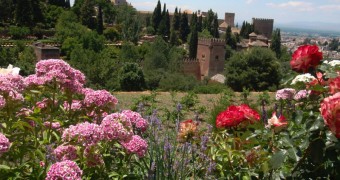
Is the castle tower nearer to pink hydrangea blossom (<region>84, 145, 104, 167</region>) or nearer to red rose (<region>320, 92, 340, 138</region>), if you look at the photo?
pink hydrangea blossom (<region>84, 145, 104, 167</region>)

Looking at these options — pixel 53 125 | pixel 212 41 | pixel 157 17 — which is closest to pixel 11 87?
pixel 53 125

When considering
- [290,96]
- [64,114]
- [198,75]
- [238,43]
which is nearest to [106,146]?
[64,114]

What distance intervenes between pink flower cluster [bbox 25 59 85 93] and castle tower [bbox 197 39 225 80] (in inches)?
1369

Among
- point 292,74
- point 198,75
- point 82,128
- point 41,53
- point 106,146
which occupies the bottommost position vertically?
point 198,75

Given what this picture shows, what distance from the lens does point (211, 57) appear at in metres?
36.8

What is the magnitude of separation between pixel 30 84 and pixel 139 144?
0.61m

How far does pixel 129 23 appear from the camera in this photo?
49.3 metres

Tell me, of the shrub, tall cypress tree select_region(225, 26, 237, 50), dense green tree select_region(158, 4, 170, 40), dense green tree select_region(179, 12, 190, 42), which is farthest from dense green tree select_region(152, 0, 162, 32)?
the shrub

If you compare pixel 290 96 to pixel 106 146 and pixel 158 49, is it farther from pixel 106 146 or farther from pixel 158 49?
pixel 158 49

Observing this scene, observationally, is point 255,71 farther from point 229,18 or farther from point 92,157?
point 229,18

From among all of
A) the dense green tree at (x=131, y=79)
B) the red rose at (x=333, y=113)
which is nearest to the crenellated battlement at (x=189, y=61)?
the dense green tree at (x=131, y=79)

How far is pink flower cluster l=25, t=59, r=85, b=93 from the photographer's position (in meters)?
1.85

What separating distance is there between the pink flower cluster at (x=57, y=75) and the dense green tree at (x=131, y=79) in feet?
63.4

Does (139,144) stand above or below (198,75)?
above
